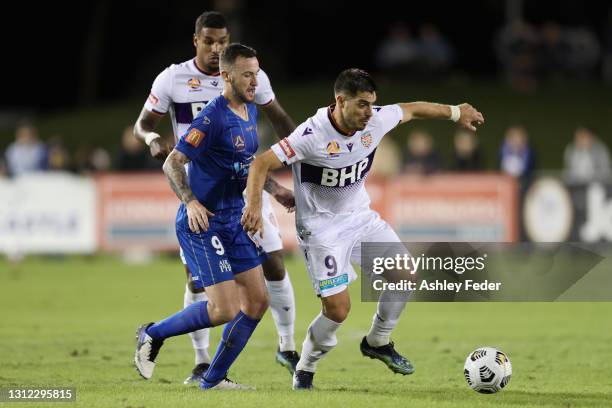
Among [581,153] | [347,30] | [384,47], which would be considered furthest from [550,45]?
[581,153]

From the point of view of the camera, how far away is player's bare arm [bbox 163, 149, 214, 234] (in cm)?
855

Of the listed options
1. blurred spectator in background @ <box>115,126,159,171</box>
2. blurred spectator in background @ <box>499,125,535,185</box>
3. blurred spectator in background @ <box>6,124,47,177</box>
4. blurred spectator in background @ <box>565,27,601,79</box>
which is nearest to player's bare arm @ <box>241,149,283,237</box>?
blurred spectator in background @ <box>499,125,535,185</box>

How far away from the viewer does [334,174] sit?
899 cm

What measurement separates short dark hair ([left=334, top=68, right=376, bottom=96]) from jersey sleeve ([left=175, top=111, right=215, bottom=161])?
2.91 ft

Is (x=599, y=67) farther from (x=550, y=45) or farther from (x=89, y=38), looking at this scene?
(x=89, y=38)

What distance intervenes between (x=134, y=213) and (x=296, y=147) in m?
12.2

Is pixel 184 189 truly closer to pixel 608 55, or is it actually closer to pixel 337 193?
pixel 337 193

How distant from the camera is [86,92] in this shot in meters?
36.2

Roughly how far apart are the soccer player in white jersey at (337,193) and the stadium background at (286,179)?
0.44 meters

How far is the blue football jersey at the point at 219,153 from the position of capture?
871cm

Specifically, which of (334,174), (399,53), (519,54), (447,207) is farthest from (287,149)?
(519,54)

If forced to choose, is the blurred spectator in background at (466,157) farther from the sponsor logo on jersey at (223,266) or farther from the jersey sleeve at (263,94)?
the sponsor logo on jersey at (223,266)

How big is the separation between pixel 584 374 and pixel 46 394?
4.08 metres

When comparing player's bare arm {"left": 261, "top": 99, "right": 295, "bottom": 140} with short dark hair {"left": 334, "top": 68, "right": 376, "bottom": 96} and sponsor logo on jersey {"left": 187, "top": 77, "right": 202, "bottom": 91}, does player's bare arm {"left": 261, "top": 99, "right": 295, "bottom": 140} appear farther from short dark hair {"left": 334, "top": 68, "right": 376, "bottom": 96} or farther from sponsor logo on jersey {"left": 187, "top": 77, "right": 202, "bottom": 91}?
short dark hair {"left": 334, "top": 68, "right": 376, "bottom": 96}
